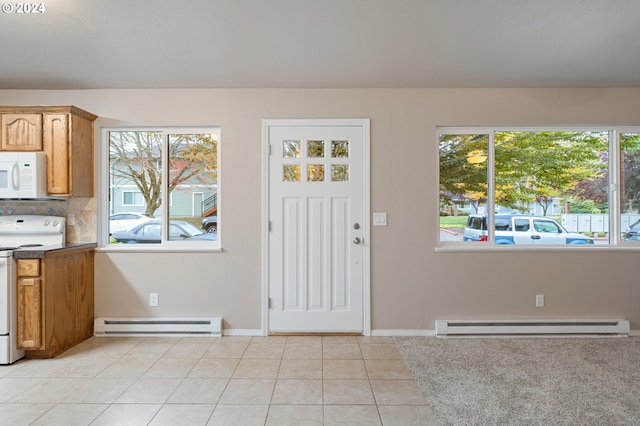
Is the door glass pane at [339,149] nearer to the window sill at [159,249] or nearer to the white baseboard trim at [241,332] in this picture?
the window sill at [159,249]

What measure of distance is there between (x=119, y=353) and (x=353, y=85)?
3.14m

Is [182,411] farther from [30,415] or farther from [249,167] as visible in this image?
[249,167]

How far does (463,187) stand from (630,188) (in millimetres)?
1656

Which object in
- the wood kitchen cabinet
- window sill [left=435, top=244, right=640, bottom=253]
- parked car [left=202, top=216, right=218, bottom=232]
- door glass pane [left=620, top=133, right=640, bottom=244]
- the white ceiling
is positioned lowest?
the wood kitchen cabinet

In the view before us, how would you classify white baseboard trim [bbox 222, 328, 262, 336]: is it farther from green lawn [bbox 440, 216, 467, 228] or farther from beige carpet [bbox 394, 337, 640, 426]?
green lawn [bbox 440, 216, 467, 228]

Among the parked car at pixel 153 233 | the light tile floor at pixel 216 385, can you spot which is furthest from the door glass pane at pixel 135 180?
the light tile floor at pixel 216 385

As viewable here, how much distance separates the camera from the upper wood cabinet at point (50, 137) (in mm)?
3316

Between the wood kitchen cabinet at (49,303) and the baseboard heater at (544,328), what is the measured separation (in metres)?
3.31

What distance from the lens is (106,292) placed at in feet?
12.0

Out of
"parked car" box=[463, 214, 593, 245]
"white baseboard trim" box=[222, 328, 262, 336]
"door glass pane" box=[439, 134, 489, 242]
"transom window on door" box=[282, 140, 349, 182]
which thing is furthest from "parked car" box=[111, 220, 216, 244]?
"parked car" box=[463, 214, 593, 245]

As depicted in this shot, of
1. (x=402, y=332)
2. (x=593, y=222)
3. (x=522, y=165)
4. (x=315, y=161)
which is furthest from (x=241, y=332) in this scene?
(x=593, y=222)

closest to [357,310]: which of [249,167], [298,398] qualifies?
[298,398]

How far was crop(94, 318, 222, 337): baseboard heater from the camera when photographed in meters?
3.59

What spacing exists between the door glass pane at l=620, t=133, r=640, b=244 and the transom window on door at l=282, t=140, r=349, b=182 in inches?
108
